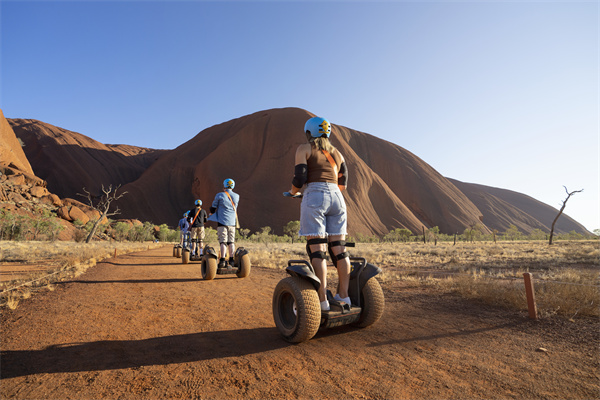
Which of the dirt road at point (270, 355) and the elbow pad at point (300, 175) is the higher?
the elbow pad at point (300, 175)

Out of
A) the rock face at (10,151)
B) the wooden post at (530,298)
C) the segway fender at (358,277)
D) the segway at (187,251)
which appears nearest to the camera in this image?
the segway fender at (358,277)

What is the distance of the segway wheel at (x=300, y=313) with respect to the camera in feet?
9.93

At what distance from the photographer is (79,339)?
331 centimetres

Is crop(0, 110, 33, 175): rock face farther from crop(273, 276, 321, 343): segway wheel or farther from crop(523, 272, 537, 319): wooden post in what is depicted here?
crop(523, 272, 537, 319): wooden post

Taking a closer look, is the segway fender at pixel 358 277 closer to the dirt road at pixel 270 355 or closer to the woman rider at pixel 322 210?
the woman rider at pixel 322 210

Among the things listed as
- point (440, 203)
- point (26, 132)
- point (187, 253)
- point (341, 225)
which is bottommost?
point (187, 253)

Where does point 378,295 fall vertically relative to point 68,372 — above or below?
above

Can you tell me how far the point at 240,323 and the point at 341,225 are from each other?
6.48 ft

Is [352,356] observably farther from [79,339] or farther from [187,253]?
[187,253]

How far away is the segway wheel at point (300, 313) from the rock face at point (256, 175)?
57461 mm

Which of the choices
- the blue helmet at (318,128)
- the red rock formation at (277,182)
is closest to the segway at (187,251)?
the blue helmet at (318,128)

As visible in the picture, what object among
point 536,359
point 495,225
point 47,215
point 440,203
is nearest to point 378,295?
point 536,359

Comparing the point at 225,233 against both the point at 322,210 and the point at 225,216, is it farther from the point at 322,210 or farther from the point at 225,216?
the point at 322,210

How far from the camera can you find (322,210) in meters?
3.38
